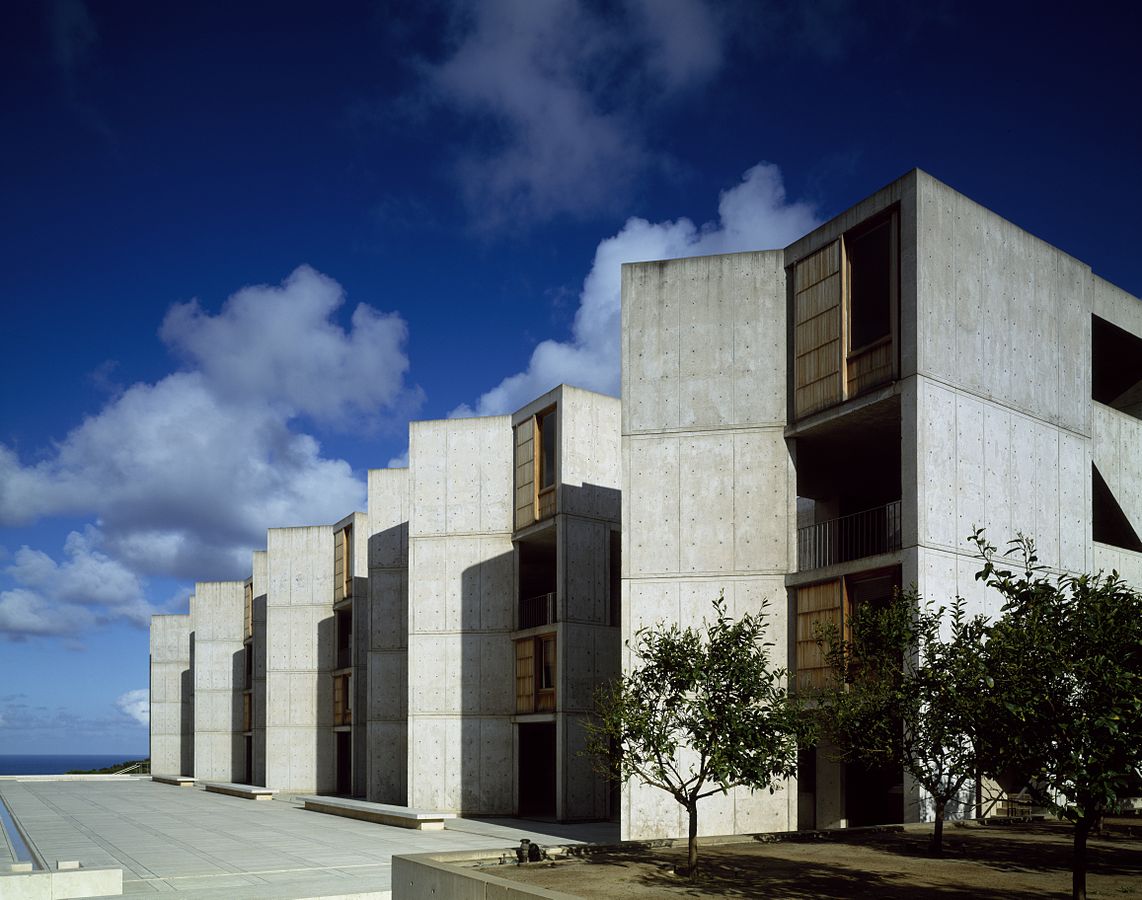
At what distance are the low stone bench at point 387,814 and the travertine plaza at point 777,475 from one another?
1.99 metres

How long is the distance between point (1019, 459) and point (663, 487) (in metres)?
7.90

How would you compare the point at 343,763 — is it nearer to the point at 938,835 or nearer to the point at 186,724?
the point at 186,724

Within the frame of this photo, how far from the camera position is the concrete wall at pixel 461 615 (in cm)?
3575

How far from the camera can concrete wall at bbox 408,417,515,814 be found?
35750 mm

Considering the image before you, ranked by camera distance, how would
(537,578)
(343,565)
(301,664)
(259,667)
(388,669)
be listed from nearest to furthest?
1. (537,578)
2. (388,669)
3. (343,565)
4. (301,664)
5. (259,667)

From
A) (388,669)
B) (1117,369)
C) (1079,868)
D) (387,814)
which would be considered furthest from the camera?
(388,669)

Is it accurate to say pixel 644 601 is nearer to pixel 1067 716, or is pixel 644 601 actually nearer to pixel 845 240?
pixel 845 240

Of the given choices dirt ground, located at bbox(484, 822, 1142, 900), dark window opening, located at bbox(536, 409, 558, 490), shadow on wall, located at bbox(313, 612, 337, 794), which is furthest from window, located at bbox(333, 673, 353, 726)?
dirt ground, located at bbox(484, 822, 1142, 900)

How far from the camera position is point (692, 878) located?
1540 cm

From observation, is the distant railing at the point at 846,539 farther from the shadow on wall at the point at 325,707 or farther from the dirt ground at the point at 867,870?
the shadow on wall at the point at 325,707

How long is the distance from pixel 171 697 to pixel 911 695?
67.0m

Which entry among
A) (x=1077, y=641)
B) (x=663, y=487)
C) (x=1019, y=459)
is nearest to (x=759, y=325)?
(x=663, y=487)

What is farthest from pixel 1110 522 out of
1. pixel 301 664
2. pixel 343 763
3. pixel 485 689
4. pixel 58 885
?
pixel 343 763

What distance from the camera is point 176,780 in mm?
62500
